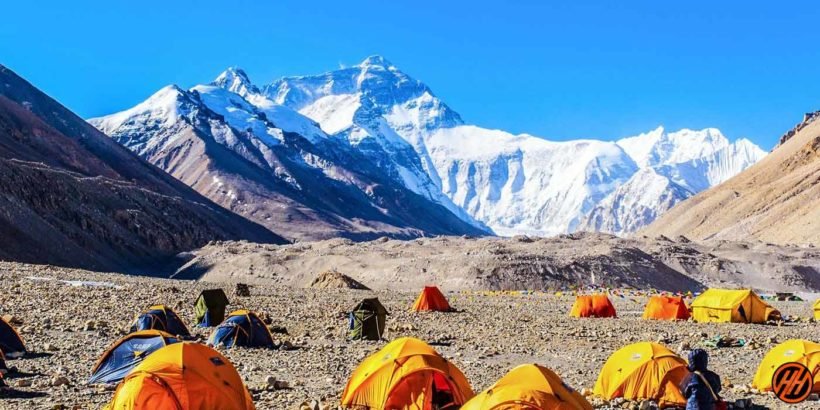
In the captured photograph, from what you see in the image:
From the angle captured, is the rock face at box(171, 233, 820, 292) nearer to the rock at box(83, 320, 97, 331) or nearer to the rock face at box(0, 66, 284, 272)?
the rock face at box(0, 66, 284, 272)

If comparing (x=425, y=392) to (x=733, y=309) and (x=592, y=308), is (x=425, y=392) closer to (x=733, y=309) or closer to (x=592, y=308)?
(x=733, y=309)

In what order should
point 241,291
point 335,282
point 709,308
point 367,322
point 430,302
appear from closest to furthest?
point 367,322 → point 709,308 → point 430,302 → point 241,291 → point 335,282

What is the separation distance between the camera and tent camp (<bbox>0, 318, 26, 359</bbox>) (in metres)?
18.5

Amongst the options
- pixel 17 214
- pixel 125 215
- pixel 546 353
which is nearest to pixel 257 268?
pixel 17 214

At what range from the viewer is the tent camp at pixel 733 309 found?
32.7 metres

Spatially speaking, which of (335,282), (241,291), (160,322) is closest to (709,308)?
(241,291)

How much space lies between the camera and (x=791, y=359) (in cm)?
1597

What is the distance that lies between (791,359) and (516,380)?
7.41 m

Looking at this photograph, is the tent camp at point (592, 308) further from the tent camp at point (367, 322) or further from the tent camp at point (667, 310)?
the tent camp at point (367, 322)

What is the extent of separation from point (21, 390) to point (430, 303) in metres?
22.7

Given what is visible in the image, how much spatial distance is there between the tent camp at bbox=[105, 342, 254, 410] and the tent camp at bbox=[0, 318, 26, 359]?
25.0 feet

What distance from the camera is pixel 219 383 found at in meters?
12.6

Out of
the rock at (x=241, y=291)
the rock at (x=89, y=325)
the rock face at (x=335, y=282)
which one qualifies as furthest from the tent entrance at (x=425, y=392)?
the rock face at (x=335, y=282)

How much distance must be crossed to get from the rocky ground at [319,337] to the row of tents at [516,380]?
0.70m
